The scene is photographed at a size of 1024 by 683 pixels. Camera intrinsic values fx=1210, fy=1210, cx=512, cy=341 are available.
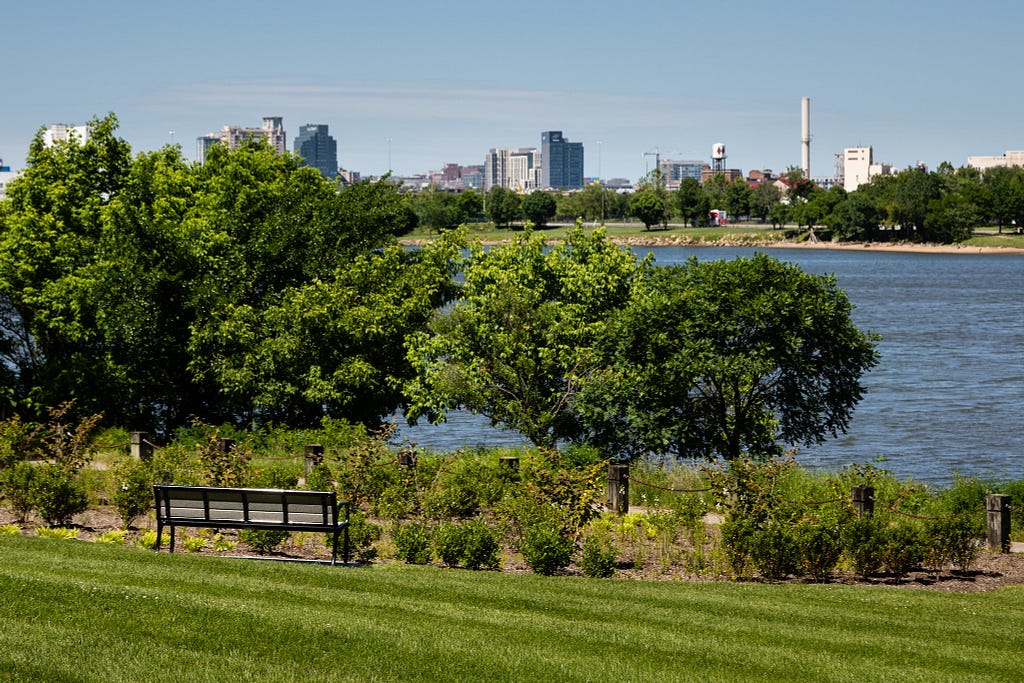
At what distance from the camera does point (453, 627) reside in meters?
10.8

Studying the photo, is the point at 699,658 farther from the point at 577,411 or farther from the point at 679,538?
the point at 577,411

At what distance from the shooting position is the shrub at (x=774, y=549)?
14.7m

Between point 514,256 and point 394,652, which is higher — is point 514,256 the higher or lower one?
the higher one

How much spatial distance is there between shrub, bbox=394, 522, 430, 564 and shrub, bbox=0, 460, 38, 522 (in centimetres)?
563

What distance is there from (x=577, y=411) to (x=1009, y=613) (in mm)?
14986

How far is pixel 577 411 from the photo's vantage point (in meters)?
27.1

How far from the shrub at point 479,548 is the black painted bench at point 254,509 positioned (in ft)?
4.79

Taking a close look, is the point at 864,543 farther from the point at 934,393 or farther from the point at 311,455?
the point at 934,393

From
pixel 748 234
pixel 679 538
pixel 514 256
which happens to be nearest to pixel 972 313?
pixel 514 256

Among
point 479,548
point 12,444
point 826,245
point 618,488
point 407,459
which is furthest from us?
point 826,245

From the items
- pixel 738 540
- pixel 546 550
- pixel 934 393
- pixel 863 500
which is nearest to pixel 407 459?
pixel 546 550

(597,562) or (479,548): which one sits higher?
(479,548)

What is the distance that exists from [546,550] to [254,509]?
358 centimetres

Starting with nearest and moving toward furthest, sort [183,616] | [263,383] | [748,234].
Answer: [183,616]
[263,383]
[748,234]
